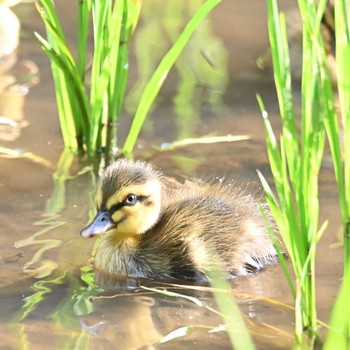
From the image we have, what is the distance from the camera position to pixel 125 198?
3438 mm

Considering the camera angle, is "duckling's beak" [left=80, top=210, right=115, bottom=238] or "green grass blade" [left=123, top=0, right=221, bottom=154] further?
"green grass blade" [left=123, top=0, right=221, bottom=154]

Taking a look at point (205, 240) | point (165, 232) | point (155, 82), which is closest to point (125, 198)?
point (165, 232)

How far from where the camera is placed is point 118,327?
3.05 meters

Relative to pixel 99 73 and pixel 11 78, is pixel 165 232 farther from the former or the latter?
pixel 11 78

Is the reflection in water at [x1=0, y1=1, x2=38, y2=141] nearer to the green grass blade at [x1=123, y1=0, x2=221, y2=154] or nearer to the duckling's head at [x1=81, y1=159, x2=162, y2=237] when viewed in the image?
the green grass blade at [x1=123, y1=0, x2=221, y2=154]

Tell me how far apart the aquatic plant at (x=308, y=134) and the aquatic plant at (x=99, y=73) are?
3.27 ft

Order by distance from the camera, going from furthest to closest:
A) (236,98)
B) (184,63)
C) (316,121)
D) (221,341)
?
(184,63) → (236,98) → (221,341) → (316,121)

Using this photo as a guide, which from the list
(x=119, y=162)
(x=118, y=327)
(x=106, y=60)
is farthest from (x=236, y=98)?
(x=118, y=327)

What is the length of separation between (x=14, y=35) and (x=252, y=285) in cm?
258

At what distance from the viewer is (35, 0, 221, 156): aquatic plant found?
13.0 feet

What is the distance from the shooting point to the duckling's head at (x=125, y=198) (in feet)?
11.2

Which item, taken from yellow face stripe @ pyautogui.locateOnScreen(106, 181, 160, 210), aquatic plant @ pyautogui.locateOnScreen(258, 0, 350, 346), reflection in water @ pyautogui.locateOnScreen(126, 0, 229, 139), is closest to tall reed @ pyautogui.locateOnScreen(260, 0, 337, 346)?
aquatic plant @ pyautogui.locateOnScreen(258, 0, 350, 346)

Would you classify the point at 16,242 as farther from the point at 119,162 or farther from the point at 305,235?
the point at 305,235

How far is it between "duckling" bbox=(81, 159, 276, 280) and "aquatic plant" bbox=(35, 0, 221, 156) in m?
0.61
